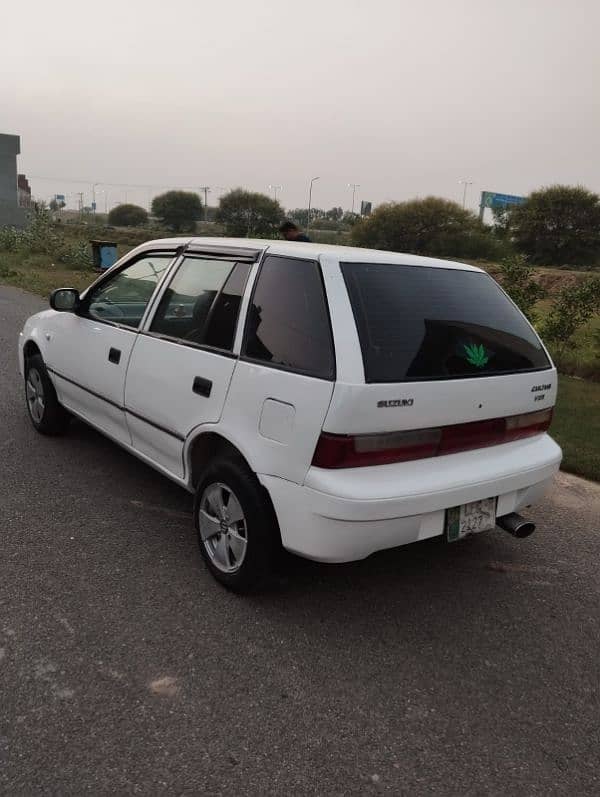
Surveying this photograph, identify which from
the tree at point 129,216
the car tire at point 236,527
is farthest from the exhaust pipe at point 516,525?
the tree at point 129,216

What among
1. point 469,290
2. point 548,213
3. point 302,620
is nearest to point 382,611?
point 302,620

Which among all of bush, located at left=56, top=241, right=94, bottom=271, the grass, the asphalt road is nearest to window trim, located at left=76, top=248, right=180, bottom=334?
the asphalt road

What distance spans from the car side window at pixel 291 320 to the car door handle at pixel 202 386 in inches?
10.8

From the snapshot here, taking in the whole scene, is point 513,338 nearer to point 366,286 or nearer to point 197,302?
point 366,286

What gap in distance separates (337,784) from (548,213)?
249ft

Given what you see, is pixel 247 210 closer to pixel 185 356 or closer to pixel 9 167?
pixel 9 167

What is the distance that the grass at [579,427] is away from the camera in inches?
208

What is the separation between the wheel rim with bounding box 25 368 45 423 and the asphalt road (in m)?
1.19

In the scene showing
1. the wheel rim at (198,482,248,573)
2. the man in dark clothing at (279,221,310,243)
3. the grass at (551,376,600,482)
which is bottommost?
the grass at (551,376,600,482)

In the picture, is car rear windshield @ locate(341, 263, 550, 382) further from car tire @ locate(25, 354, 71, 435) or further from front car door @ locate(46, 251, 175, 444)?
car tire @ locate(25, 354, 71, 435)

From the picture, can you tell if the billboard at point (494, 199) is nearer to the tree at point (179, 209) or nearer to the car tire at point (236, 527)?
the tree at point (179, 209)

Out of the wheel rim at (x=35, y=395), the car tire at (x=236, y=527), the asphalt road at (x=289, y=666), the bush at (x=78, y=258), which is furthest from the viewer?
the bush at (x=78, y=258)

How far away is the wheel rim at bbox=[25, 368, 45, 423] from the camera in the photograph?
500 cm

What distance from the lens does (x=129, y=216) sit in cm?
11988
